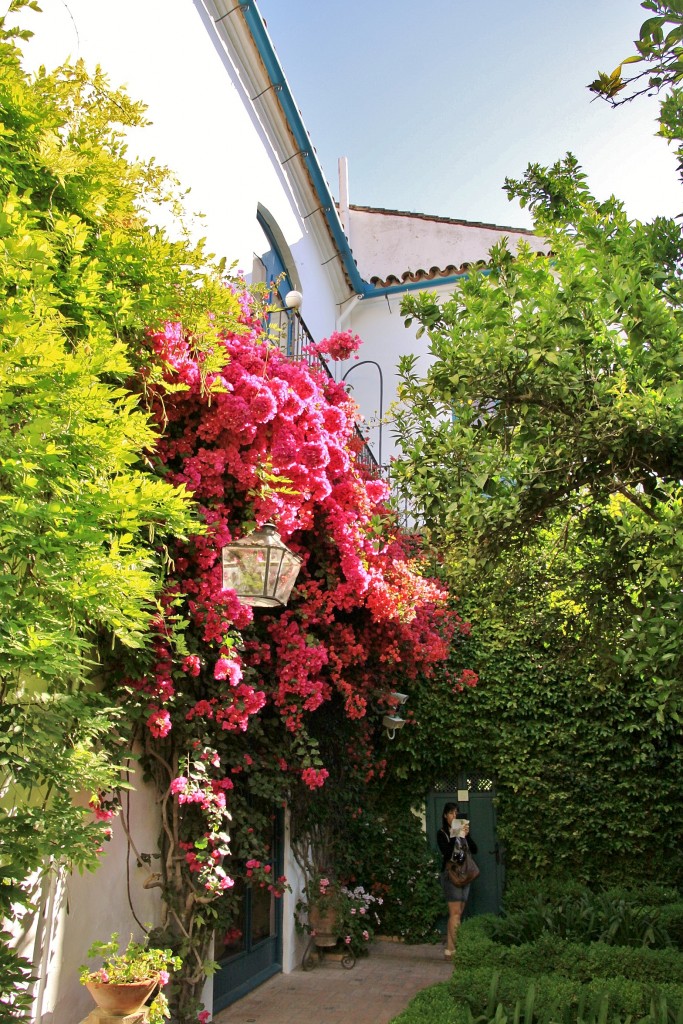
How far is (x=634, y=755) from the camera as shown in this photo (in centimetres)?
1106

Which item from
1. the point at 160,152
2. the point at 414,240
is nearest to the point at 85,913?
the point at 160,152

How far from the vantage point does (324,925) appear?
983 centimetres

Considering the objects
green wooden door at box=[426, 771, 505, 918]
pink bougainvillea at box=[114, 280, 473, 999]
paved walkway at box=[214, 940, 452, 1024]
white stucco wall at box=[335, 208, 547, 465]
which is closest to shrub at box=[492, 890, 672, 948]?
paved walkway at box=[214, 940, 452, 1024]

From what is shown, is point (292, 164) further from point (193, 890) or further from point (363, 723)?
point (193, 890)

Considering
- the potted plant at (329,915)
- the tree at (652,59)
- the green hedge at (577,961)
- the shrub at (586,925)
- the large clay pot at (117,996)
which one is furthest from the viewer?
the potted plant at (329,915)

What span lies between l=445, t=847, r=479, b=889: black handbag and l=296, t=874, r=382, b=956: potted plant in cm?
121

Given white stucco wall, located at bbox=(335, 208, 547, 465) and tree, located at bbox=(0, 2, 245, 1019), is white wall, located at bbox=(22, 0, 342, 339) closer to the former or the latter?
tree, located at bbox=(0, 2, 245, 1019)

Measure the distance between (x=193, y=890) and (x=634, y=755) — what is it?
6865mm

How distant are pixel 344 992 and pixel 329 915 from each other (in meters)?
1.25

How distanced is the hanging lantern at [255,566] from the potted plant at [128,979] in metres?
2.18

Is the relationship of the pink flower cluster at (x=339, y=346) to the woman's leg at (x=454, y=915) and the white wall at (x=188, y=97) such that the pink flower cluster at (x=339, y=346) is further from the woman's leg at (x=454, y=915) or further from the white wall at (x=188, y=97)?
the woman's leg at (x=454, y=915)

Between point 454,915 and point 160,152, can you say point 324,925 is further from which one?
point 160,152

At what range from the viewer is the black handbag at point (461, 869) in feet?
34.4

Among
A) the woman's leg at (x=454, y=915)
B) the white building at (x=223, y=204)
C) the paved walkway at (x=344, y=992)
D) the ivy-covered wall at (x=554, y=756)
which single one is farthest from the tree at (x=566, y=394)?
the woman's leg at (x=454, y=915)
